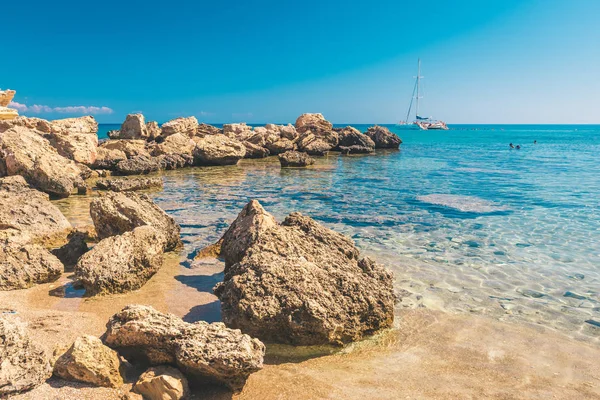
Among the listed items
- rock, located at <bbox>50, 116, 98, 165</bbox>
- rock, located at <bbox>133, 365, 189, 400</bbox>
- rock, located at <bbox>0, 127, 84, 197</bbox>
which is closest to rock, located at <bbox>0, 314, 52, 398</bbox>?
rock, located at <bbox>133, 365, 189, 400</bbox>

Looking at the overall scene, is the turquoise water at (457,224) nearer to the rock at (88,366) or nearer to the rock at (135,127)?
the rock at (88,366)

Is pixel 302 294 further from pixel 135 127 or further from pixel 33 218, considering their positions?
pixel 135 127

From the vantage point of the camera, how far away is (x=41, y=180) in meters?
14.8

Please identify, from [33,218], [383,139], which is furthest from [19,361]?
[383,139]

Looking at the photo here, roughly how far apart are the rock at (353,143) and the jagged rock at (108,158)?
19.5m

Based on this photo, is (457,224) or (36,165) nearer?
(457,224)

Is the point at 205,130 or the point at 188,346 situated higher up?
the point at 205,130

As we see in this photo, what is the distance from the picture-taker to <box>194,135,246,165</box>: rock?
88.7 feet

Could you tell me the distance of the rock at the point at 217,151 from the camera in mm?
27031

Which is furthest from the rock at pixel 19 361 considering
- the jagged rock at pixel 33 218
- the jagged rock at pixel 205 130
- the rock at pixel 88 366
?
the jagged rock at pixel 205 130

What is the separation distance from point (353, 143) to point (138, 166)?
21277 mm

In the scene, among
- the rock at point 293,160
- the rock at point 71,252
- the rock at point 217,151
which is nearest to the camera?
the rock at point 71,252

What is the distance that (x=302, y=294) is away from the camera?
4.94m

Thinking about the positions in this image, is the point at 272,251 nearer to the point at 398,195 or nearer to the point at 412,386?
the point at 412,386
